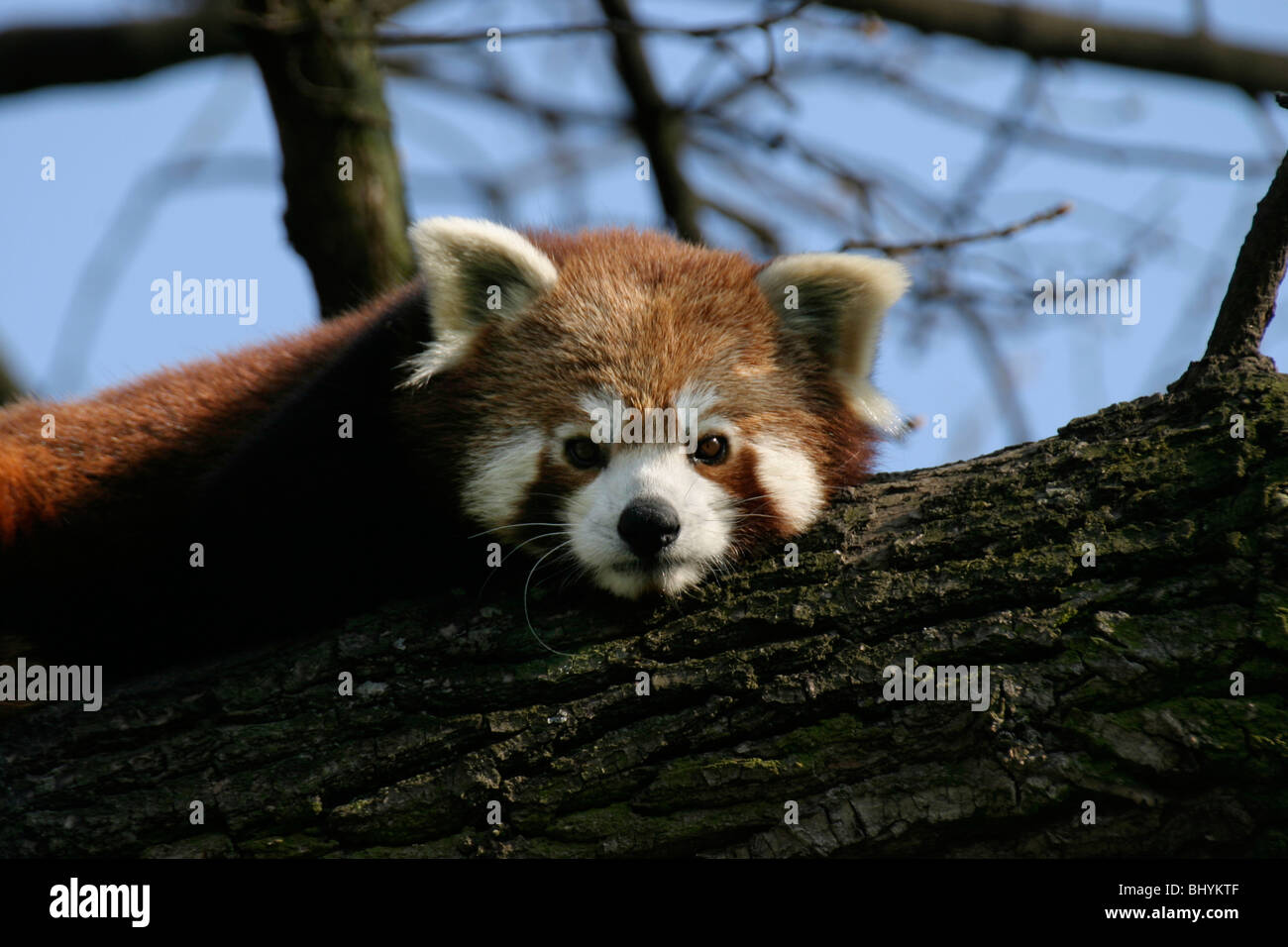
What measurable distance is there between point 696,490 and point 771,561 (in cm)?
36

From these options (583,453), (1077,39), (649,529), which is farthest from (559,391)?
(1077,39)

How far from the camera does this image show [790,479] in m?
3.96

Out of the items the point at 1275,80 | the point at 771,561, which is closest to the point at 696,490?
the point at 771,561

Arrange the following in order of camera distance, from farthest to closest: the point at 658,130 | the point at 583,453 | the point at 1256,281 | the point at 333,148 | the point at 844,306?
the point at 658,130
the point at 333,148
the point at 844,306
the point at 583,453
the point at 1256,281

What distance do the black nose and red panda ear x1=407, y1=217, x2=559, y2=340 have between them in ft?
3.74

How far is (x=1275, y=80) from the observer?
5473 mm

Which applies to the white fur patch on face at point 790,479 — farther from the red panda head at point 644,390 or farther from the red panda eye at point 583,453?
the red panda eye at point 583,453

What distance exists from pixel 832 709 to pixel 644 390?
4.34ft

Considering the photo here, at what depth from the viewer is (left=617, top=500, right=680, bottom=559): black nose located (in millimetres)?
3521

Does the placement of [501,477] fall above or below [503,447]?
below

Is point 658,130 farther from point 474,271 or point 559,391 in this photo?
point 559,391

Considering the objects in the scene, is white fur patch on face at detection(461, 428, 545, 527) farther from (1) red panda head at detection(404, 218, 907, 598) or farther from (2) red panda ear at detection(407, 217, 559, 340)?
(2) red panda ear at detection(407, 217, 559, 340)

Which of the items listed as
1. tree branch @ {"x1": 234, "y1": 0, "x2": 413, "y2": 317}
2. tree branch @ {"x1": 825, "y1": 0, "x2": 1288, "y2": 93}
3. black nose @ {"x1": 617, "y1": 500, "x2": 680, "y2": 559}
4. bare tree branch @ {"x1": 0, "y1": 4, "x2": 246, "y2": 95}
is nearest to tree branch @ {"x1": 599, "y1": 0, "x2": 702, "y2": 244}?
tree branch @ {"x1": 825, "y1": 0, "x2": 1288, "y2": 93}

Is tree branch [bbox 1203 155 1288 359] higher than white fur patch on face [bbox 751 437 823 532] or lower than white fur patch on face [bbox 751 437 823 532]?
higher
